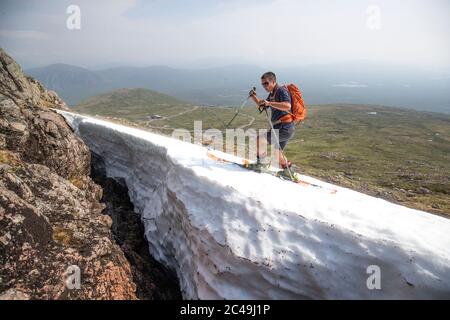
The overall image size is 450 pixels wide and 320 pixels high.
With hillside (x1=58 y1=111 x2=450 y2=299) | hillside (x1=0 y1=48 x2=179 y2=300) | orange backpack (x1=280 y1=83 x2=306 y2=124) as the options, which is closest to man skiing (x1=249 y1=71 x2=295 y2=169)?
orange backpack (x1=280 y1=83 x2=306 y2=124)

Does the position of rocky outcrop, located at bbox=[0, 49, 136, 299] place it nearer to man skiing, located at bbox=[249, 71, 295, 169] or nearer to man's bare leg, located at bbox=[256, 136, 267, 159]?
man's bare leg, located at bbox=[256, 136, 267, 159]

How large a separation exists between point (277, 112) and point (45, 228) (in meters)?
10.7

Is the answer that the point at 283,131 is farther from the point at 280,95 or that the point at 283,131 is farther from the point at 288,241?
the point at 288,241

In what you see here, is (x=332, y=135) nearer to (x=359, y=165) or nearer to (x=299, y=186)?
(x=359, y=165)

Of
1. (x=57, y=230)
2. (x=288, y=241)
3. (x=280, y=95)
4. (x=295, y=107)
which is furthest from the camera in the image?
(x=295, y=107)

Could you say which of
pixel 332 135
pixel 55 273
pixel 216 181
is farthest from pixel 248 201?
pixel 332 135

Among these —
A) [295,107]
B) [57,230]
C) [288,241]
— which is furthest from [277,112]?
[57,230]

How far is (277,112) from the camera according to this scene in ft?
48.7

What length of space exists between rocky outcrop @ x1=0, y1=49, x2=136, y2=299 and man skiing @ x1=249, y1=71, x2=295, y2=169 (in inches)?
319

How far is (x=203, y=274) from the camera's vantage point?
10977 millimetres

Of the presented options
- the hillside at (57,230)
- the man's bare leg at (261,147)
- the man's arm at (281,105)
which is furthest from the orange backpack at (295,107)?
the hillside at (57,230)

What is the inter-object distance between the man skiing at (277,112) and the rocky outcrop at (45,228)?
8098mm
